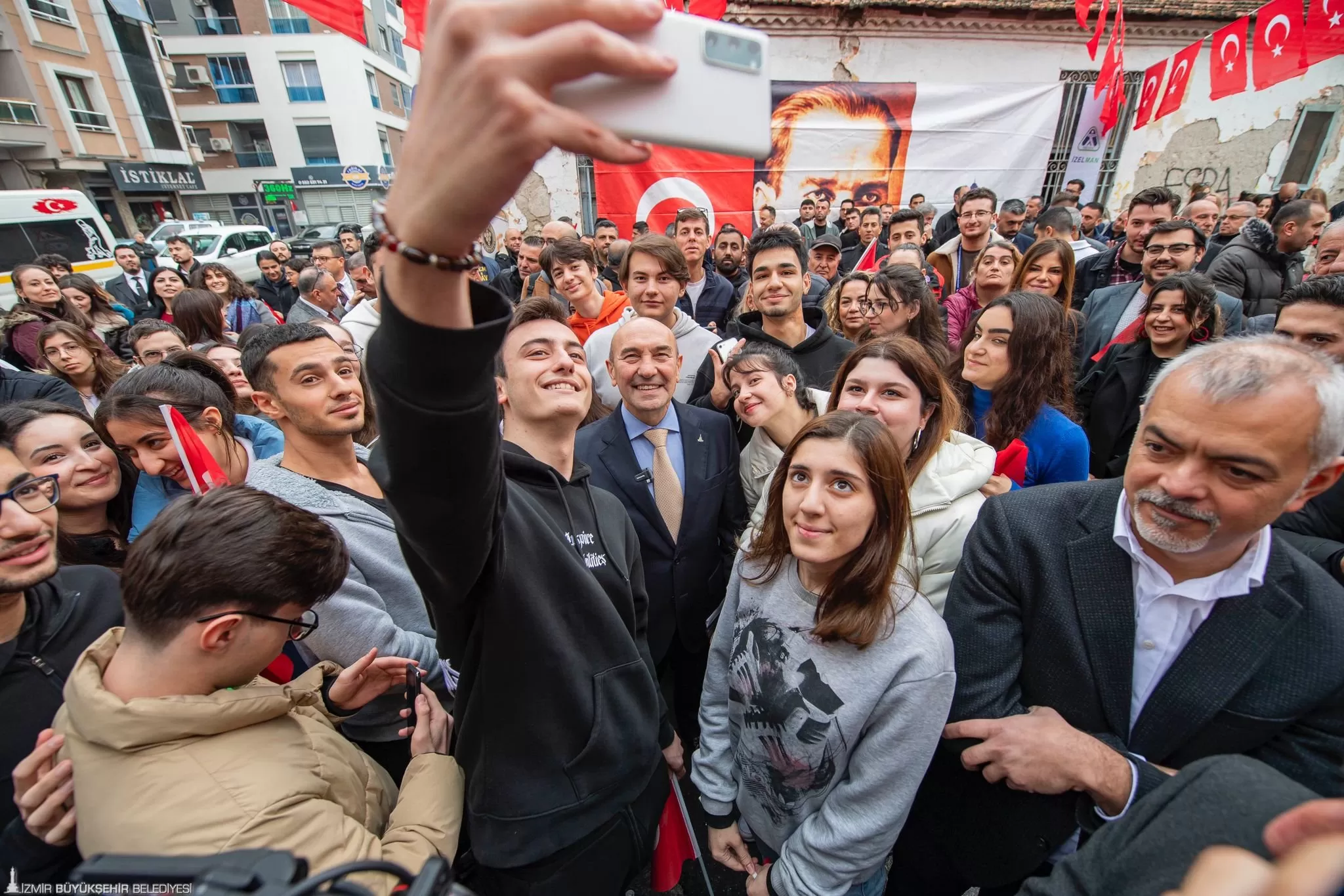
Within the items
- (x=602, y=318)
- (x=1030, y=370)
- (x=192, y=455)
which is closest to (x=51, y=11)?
(x=602, y=318)

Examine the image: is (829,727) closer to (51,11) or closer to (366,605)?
(366,605)

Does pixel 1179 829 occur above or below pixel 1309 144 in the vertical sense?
below

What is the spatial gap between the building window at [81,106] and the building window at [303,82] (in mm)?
9123

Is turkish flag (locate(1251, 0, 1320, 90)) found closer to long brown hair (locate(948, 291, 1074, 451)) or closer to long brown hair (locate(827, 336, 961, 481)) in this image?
long brown hair (locate(948, 291, 1074, 451))

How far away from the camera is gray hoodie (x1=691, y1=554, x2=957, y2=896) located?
1.46m

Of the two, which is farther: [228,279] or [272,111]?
[272,111]

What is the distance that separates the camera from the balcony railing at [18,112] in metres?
17.3

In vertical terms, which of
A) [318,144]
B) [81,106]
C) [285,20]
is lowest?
[318,144]

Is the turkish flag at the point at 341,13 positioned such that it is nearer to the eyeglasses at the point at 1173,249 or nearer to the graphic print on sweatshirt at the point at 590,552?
the graphic print on sweatshirt at the point at 590,552

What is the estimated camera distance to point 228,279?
21.3 ft

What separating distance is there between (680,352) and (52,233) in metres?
15.4

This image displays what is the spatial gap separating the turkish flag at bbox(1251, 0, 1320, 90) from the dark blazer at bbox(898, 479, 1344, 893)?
24.9 feet

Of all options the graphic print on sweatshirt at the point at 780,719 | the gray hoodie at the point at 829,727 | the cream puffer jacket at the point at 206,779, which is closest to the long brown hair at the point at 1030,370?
the gray hoodie at the point at 829,727

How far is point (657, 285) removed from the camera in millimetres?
3611
